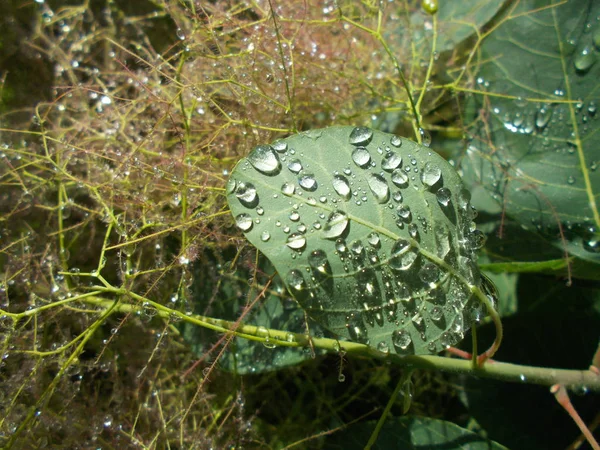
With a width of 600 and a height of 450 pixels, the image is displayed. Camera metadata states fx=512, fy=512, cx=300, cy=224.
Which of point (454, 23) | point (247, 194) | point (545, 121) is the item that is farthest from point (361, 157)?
point (454, 23)

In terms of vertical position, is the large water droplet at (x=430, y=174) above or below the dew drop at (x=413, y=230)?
above

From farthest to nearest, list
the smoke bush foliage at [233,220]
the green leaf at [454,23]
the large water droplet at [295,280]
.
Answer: the green leaf at [454,23] < the smoke bush foliage at [233,220] < the large water droplet at [295,280]

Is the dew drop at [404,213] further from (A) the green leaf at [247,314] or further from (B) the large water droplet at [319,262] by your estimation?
(A) the green leaf at [247,314]

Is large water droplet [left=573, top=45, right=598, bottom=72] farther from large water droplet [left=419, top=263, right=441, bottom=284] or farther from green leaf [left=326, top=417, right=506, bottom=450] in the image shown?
green leaf [left=326, top=417, right=506, bottom=450]

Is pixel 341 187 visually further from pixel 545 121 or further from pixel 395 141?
pixel 545 121

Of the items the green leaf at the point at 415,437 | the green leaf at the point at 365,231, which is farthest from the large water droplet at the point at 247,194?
the green leaf at the point at 415,437

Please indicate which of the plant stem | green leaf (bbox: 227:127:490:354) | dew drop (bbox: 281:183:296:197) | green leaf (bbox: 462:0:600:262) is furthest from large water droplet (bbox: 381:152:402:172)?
green leaf (bbox: 462:0:600:262)

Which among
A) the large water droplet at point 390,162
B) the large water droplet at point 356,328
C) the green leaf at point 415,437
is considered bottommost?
the green leaf at point 415,437
